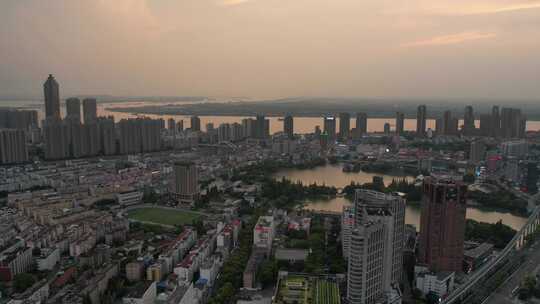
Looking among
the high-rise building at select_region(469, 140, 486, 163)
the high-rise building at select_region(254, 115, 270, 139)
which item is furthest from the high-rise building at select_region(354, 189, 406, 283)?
the high-rise building at select_region(254, 115, 270, 139)

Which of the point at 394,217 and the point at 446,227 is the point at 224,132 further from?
the point at 394,217

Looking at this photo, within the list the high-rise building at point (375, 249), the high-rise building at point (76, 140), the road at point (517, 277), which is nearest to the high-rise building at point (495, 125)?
the road at point (517, 277)

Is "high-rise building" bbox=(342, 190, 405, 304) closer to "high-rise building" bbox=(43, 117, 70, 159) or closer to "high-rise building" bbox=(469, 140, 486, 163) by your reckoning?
"high-rise building" bbox=(469, 140, 486, 163)

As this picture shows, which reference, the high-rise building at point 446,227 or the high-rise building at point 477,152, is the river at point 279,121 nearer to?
the high-rise building at point 477,152

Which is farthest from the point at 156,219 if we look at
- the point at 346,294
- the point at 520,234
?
the point at 520,234

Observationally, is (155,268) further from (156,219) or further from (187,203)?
(187,203)

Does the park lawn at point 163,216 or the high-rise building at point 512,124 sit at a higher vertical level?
the high-rise building at point 512,124
